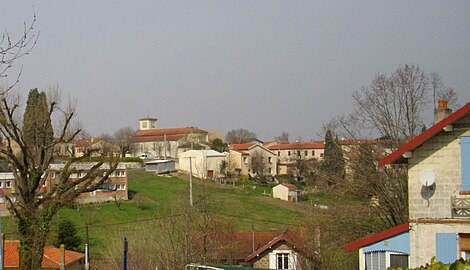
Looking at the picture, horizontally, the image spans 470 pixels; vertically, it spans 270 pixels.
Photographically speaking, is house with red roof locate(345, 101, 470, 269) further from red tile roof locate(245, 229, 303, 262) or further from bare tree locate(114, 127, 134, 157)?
bare tree locate(114, 127, 134, 157)

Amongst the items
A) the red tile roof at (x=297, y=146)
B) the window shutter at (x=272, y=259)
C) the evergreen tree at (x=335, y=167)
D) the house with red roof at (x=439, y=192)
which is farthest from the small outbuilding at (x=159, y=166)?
the house with red roof at (x=439, y=192)

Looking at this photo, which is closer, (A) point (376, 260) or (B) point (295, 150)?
(A) point (376, 260)

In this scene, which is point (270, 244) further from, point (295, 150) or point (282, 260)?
point (295, 150)

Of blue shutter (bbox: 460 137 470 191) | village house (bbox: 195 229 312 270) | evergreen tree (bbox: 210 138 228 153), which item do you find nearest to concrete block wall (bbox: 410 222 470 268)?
blue shutter (bbox: 460 137 470 191)

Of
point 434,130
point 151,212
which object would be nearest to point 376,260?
point 434,130

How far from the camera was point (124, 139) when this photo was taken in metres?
124

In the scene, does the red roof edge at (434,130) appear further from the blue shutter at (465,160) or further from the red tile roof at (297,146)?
the red tile roof at (297,146)

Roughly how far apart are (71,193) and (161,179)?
189 feet

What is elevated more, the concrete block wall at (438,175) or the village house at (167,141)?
the village house at (167,141)

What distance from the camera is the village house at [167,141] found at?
123 meters

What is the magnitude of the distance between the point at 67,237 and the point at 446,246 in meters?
31.2

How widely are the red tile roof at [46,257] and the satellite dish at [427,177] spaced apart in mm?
20467

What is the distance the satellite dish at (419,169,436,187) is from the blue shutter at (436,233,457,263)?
4.38 ft

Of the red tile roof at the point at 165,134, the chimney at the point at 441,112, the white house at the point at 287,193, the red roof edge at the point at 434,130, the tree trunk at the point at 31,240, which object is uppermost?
the red tile roof at the point at 165,134
